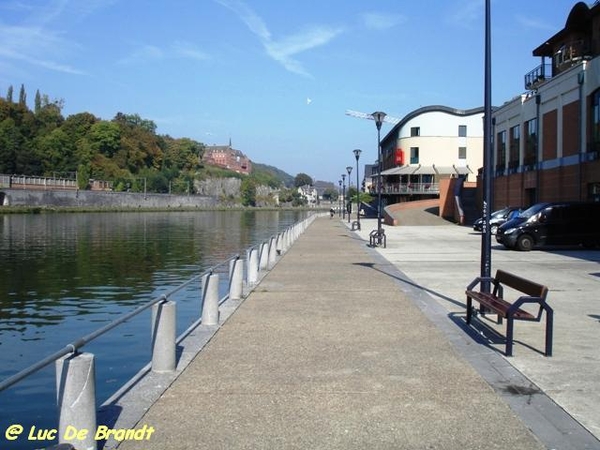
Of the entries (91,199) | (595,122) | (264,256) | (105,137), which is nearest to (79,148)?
(105,137)

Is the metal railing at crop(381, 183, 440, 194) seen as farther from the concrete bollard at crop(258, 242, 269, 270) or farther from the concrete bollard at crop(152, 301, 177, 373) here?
the concrete bollard at crop(152, 301, 177, 373)

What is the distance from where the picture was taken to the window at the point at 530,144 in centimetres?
4272

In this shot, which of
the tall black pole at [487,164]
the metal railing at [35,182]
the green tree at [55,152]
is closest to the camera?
the tall black pole at [487,164]

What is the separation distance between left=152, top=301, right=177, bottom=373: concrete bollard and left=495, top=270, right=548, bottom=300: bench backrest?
4599 mm

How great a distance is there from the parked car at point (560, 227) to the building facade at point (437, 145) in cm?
5601

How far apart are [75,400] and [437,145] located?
8450 centimetres

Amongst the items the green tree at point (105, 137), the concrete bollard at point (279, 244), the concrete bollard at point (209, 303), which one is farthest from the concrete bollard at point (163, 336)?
the green tree at point (105, 137)

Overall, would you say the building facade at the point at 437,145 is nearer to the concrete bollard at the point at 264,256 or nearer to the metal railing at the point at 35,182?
the concrete bollard at the point at 264,256

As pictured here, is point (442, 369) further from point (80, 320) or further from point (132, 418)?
point (80, 320)

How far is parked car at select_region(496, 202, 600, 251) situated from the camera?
25.8m

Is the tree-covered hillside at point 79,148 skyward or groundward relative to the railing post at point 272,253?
skyward

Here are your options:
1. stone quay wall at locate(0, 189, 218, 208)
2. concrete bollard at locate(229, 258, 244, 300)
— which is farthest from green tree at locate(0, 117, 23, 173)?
concrete bollard at locate(229, 258, 244, 300)

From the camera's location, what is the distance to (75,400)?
4.85 metres

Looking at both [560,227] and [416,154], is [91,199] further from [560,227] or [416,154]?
[560,227]
